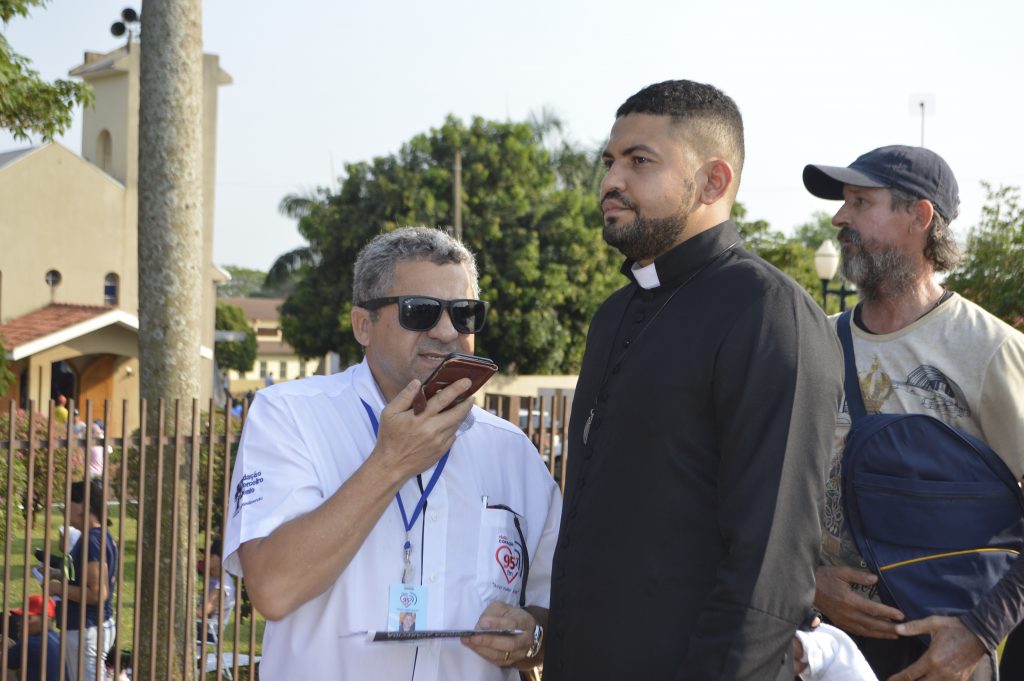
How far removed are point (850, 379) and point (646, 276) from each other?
1.07 metres

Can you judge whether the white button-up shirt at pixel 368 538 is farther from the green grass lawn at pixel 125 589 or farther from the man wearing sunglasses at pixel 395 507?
the green grass lawn at pixel 125 589

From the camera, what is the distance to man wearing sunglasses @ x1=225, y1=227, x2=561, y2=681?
2539 mm

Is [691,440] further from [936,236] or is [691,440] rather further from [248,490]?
[936,236]

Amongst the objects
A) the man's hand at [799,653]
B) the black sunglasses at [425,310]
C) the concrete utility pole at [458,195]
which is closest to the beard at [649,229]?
the black sunglasses at [425,310]

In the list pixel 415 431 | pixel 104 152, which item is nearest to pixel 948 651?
pixel 415 431

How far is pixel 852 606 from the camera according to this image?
9.87ft

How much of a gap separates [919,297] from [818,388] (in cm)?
125

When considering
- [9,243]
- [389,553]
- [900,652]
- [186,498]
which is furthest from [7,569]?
[9,243]

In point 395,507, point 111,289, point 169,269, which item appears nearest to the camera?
point 395,507

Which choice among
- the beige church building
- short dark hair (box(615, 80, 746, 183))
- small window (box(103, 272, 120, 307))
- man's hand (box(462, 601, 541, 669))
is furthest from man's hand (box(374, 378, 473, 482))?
small window (box(103, 272, 120, 307))

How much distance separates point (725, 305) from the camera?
7.44ft

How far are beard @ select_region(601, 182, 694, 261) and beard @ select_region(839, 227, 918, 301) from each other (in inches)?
40.6

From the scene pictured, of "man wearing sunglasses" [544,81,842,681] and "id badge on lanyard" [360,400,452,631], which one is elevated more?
"man wearing sunglasses" [544,81,842,681]

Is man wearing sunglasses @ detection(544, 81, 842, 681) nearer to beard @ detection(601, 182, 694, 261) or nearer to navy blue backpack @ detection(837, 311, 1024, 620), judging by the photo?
beard @ detection(601, 182, 694, 261)
